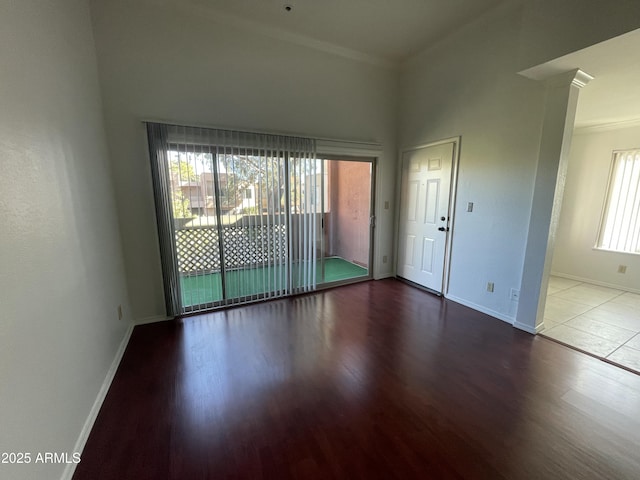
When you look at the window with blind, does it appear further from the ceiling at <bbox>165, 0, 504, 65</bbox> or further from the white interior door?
the ceiling at <bbox>165, 0, 504, 65</bbox>

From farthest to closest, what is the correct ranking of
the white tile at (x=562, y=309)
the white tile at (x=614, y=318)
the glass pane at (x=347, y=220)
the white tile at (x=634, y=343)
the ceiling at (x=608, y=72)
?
the glass pane at (x=347, y=220) < the white tile at (x=562, y=309) < the white tile at (x=614, y=318) < the white tile at (x=634, y=343) < the ceiling at (x=608, y=72)

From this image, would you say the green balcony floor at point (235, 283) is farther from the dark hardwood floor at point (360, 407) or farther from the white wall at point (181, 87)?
the dark hardwood floor at point (360, 407)

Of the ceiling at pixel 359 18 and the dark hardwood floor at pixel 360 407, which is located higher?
the ceiling at pixel 359 18

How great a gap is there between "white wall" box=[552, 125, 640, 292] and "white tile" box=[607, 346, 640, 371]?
87.9 inches

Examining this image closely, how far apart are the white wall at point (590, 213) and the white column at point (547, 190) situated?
2479mm

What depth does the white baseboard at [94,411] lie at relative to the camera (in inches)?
51.8

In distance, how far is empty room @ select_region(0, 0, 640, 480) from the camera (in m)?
1.37

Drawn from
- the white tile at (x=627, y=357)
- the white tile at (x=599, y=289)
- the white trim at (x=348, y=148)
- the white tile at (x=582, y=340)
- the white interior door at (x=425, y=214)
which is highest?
the white trim at (x=348, y=148)

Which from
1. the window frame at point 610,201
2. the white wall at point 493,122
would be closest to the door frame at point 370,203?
the white wall at point 493,122

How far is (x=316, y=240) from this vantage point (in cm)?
370

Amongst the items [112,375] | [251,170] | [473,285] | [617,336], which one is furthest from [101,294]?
[617,336]

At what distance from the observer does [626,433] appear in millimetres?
1564

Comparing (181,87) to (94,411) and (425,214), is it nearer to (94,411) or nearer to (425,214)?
(94,411)

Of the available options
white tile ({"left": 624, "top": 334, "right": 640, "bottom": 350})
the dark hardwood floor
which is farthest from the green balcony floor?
white tile ({"left": 624, "top": 334, "right": 640, "bottom": 350})
